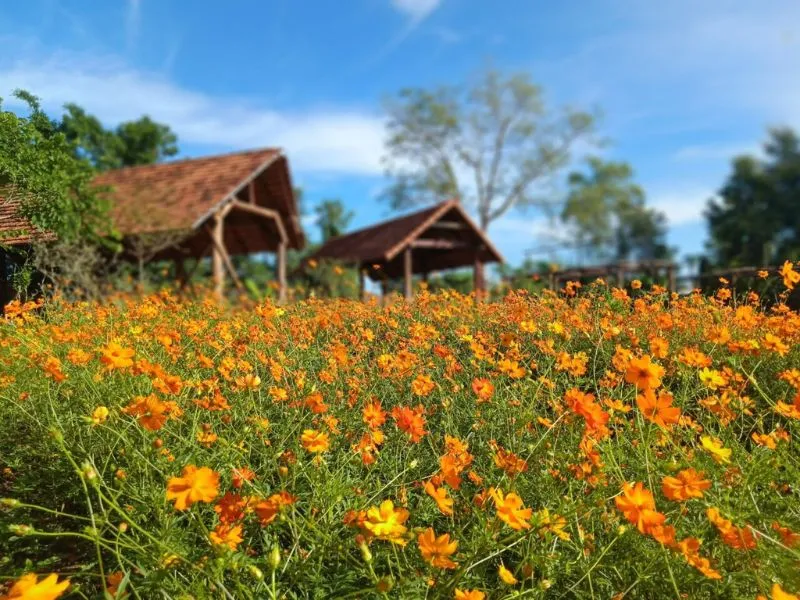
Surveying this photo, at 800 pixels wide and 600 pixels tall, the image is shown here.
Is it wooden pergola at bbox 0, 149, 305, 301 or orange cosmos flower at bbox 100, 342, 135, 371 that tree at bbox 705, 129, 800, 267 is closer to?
wooden pergola at bbox 0, 149, 305, 301

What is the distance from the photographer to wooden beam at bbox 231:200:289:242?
12.4m

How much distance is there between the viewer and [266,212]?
42.9 feet

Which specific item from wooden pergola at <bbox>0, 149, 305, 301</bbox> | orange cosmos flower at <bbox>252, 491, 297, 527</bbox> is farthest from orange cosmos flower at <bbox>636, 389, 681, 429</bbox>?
wooden pergola at <bbox>0, 149, 305, 301</bbox>

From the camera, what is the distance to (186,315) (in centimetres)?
418

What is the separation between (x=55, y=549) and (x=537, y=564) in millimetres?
1826

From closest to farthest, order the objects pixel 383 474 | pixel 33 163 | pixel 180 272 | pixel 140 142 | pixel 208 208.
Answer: pixel 383 474, pixel 33 163, pixel 208 208, pixel 180 272, pixel 140 142

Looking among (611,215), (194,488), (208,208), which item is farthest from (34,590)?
(611,215)

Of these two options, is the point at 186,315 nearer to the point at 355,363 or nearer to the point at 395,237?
the point at 355,363

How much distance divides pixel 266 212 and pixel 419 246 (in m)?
4.28

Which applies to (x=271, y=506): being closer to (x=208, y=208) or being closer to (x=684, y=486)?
(x=684, y=486)

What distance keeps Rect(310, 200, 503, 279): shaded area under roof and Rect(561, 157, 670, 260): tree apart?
17358 mm

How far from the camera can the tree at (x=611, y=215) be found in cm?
3619

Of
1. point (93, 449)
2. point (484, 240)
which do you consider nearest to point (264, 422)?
point (93, 449)

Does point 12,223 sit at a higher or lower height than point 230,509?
higher
